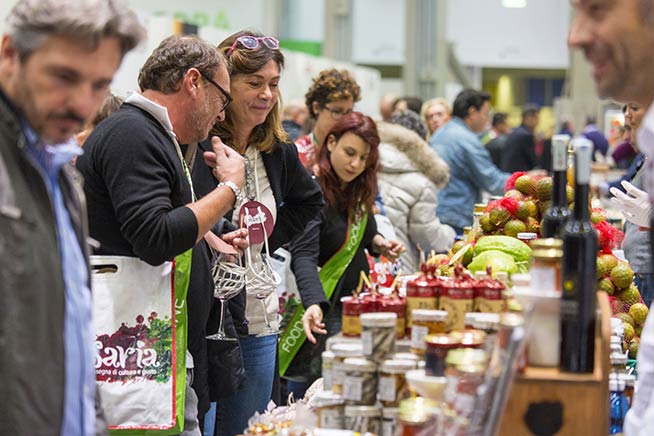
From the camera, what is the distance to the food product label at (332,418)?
6.70ft

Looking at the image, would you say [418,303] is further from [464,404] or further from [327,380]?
[464,404]

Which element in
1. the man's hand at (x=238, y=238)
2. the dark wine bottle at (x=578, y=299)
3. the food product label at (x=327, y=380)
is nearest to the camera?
the dark wine bottle at (x=578, y=299)

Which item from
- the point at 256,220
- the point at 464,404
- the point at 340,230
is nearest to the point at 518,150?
the point at 340,230

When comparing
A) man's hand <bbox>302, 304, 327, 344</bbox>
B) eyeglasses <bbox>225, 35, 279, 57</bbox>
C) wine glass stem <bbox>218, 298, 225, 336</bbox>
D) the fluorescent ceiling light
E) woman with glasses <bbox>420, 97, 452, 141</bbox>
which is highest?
the fluorescent ceiling light

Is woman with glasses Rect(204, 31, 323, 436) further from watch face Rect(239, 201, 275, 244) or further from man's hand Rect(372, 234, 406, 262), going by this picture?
man's hand Rect(372, 234, 406, 262)

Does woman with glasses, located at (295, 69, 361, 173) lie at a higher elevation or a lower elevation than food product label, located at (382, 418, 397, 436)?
higher

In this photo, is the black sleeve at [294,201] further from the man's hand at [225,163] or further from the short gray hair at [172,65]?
the short gray hair at [172,65]

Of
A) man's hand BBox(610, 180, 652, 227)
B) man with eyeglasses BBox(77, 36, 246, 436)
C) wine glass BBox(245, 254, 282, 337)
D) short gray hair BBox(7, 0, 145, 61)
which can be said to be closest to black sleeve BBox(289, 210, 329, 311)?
wine glass BBox(245, 254, 282, 337)

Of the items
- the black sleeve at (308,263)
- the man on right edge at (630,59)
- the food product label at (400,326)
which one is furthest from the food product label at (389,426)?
the black sleeve at (308,263)

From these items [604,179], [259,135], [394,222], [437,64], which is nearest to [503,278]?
[259,135]

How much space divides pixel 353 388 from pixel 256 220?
4.91ft

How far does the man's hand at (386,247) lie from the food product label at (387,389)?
2.47 metres

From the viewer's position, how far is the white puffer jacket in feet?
18.6

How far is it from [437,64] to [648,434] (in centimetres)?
1731
